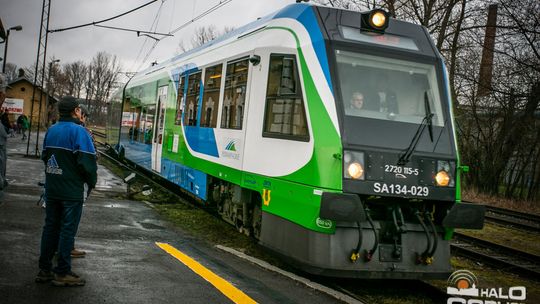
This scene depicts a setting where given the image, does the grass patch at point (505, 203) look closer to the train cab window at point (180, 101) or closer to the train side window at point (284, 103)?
the train cab window at point (180, 101)

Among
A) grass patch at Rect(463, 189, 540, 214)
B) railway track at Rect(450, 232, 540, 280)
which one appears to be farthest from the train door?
grass patch at Rect(463, 189, 540, 214)

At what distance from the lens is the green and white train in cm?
609

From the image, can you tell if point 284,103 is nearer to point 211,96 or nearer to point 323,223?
point 323,223

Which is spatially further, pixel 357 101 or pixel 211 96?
pixel 211 96

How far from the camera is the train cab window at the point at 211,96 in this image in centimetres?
960

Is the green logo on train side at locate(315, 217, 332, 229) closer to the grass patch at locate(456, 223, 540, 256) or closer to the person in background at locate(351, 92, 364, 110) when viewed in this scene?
the person in background at locate(351, 92, 364, 110)

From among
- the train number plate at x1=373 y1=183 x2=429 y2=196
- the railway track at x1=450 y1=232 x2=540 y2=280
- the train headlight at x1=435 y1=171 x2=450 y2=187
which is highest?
the train headlight at x1=435 y1=171 x2=450 y2=187

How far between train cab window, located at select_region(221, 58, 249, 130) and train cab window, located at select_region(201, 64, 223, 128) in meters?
0.48

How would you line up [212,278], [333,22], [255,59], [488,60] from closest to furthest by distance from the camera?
[212,278], [333,22], [255,59], [488,60]

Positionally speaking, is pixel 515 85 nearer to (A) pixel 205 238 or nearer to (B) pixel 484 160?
(B) pixel 484 160

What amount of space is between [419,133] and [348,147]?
1.06 metres

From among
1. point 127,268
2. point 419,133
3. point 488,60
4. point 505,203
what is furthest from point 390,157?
point 488,60

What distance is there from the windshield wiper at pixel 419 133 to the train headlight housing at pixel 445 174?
35 centimetres

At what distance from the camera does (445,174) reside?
6.54 metres
